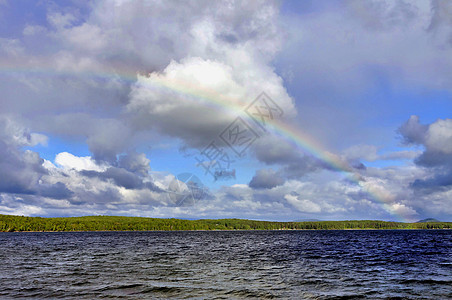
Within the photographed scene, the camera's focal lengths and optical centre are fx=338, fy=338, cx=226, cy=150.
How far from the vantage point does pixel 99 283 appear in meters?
30.6

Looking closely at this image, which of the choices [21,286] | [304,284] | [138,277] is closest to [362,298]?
[304,284]

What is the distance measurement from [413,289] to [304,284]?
900 cm

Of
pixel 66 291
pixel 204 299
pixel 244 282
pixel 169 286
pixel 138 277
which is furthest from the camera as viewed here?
pixel 138 277

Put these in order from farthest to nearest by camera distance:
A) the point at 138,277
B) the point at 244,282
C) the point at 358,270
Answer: the point at 358,270
the point at 138,277
the point at 244,282

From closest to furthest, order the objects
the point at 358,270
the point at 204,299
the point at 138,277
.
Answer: the point at 204,299 → the point at 138,277 → the point at 358,270

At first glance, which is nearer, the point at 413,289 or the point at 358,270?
the point at 413,289

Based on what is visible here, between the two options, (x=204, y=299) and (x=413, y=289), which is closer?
(x=204, y=299)

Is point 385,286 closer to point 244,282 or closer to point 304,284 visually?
point 304,284

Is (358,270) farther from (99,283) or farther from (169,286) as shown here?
(99,283)

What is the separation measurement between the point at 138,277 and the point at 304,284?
1644 centimetres

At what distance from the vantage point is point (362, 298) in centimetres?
2512

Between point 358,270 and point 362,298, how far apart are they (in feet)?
55.3

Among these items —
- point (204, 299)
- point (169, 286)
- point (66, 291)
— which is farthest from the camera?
point (169, 286)

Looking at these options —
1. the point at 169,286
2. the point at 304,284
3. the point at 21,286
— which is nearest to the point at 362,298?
the point at 304,284
